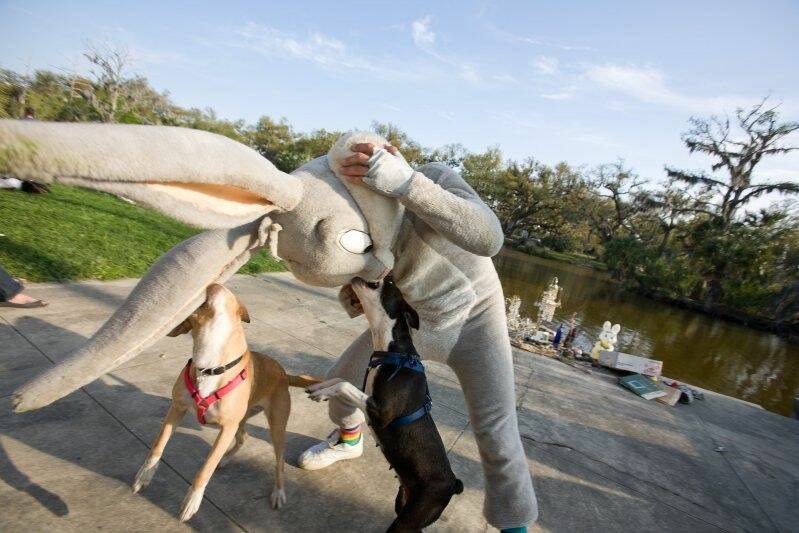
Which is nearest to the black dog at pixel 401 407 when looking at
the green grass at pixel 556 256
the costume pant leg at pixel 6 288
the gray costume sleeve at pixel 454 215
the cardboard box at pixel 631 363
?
the gray costume sleeve at pixel 454 215

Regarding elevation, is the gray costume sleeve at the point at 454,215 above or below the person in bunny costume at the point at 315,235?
above

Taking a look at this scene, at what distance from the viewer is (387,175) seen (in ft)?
4.82

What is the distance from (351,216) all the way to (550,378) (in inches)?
173

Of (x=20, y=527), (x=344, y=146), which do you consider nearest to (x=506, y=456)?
(x=344, y=146)

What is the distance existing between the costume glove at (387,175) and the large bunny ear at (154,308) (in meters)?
0.44

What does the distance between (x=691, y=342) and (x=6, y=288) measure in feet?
64.1

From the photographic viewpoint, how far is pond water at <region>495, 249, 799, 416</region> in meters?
11.2

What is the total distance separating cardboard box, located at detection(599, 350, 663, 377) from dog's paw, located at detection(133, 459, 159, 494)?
20.7 feet

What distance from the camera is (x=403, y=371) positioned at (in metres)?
2.00

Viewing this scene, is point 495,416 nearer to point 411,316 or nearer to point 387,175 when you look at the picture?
point 411,316

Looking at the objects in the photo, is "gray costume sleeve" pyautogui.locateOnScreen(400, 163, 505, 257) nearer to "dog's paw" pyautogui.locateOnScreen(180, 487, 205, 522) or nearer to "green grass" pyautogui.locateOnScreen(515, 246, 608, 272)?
"dog's paw" pyautogui.locateOnScreen(180, 487, 205, 522)

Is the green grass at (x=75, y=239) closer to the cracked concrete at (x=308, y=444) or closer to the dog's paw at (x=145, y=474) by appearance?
the cracked concrete at (x=308, y=444)

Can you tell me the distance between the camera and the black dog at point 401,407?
6.16ft

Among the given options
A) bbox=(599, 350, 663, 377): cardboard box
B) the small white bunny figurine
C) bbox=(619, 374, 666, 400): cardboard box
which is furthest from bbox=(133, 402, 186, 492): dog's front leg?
the small white bunny figurine
